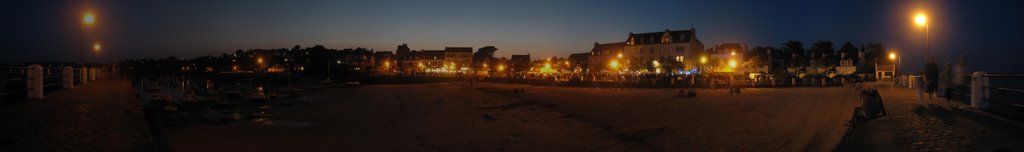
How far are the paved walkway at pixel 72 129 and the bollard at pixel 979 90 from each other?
581 inches

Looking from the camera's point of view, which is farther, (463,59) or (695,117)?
(463,59)

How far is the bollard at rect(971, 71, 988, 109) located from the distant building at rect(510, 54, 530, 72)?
9650 centimetres

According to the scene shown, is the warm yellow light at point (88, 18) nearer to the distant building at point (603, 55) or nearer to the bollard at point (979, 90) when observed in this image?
the bollard at point (979, 90)

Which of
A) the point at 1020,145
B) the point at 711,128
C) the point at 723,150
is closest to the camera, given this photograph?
the point at 1020,145

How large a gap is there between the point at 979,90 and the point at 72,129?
16.0 metres

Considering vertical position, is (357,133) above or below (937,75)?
below

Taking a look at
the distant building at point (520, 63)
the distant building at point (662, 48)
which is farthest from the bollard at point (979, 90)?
the distant building at point (520, 63)

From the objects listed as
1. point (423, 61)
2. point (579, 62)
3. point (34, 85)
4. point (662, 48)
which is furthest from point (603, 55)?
point (34, 85)

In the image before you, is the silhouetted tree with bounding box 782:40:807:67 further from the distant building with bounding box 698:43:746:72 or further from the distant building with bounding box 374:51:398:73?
the distant building with bounding box 374:51:398:73

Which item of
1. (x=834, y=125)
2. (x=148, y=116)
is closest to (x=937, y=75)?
(x=834, y=125)

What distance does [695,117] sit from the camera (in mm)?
14984

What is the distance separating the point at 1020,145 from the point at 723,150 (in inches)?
147

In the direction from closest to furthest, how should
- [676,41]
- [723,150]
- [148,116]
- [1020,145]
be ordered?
1. [1020,145]
2. [723,150]
3. [148,116]
4. [676,41]

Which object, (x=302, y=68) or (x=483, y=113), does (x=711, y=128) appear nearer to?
(x=483, y=113)
